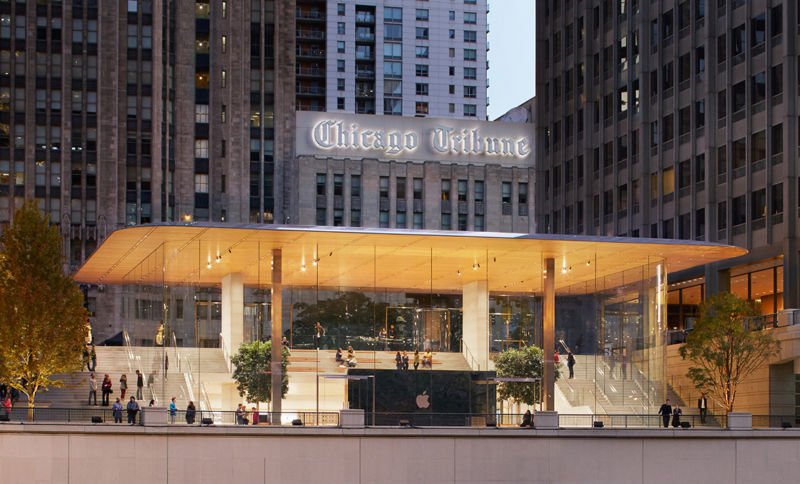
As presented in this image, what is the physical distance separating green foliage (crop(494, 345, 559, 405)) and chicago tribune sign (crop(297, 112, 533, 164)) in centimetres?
6635

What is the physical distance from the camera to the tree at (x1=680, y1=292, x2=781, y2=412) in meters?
58.0

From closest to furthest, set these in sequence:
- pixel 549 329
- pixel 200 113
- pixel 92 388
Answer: pixel 549 329, pixel 92 388, pixel 200 113

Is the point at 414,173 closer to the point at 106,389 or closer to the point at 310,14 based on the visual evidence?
the point at 310,14

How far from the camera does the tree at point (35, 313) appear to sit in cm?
5231

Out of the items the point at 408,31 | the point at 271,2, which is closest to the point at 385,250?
the point at 271,2

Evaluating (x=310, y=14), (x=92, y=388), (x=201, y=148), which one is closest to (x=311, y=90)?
(x=310, y=14)

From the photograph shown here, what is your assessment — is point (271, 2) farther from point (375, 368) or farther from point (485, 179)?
point (375, 368)

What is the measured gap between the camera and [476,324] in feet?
181

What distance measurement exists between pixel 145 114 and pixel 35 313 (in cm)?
6700

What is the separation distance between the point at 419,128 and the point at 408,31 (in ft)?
125

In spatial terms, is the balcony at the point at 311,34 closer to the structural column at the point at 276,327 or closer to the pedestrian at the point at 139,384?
the pedestrian at the point at 139,384

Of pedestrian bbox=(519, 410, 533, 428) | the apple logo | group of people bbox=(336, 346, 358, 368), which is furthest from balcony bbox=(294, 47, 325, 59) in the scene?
pedestrian bbox=(519, 410, 533, 428)

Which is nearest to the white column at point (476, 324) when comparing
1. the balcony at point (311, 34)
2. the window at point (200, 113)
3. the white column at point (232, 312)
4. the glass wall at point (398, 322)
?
the glass wall at point (398, 322)

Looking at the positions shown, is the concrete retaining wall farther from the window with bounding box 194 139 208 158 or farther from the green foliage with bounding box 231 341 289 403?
the window with bounding box 194 139 208 158
